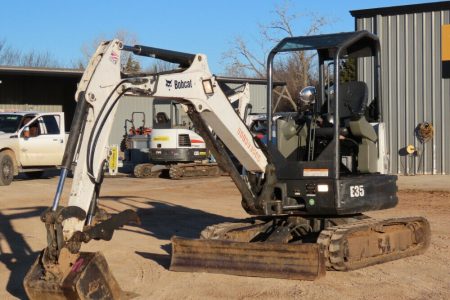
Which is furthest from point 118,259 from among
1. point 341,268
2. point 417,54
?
point 417,54

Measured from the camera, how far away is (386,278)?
8992mm

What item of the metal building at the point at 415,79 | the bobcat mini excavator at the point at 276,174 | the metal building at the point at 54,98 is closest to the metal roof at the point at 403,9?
the metal building at the point at 415,79

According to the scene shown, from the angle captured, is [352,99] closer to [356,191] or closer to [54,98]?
[356,191]

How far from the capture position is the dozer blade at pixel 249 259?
8.62 m

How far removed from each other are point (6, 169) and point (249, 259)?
1482cm

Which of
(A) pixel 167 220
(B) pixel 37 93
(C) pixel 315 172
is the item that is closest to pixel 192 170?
(A) pixel 167 220

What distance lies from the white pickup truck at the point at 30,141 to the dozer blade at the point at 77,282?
617 inches

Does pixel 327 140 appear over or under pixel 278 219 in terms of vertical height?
over

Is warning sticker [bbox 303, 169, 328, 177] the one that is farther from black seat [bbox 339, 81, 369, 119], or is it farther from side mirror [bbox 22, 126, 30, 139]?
side mirror [bbox 22, 126, 30, 139]

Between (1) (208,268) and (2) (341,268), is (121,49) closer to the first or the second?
(1) (208,268)

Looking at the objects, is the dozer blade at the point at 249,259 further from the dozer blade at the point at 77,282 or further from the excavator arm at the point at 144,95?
the dozer blade at the point at 77,282

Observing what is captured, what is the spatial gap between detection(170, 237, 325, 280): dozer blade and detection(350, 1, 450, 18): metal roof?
705 inches

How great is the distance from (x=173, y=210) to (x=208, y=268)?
7072 millimetres

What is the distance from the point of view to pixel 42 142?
23422 millimetres
